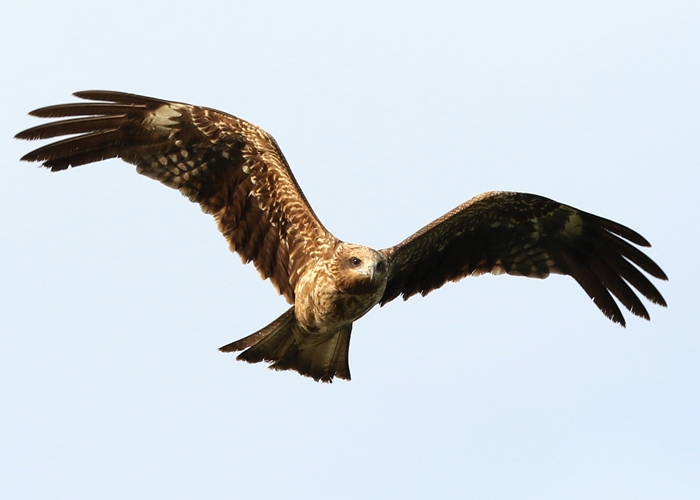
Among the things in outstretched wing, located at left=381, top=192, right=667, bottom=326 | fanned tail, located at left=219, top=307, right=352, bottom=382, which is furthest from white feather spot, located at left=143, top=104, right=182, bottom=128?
outstretched wing, located at left=381, top=192, right=667, bottom=326

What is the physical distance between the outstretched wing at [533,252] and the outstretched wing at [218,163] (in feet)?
3.91

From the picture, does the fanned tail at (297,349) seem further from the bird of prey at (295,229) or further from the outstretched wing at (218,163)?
the outstretched wing at (218,163)

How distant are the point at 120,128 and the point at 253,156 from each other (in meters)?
1.35

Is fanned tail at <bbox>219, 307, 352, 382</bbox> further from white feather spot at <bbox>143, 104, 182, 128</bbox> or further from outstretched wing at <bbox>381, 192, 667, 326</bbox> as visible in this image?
white feather spot at <bbox>143, 104, 182, 128</bbox>

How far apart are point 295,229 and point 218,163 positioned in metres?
1.03

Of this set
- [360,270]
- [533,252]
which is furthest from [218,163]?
[533,252]

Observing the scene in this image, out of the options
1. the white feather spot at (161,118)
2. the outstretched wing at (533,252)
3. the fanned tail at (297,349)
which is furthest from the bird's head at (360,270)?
the white feather spot at (161,118)

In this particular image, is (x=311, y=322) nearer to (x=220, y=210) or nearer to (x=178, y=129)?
(x=220, y=210)

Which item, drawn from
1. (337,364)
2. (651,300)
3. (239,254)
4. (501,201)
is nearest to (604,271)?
(651,300)

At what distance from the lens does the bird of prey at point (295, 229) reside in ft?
36.5

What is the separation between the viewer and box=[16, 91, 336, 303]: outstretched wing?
1135 centimetres

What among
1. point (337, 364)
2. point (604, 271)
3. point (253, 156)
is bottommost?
point (337, 364)

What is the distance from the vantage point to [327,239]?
11328 mm

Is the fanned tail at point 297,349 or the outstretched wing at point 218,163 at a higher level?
the outstretched wing at point 218,163
